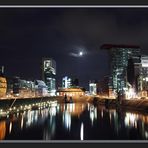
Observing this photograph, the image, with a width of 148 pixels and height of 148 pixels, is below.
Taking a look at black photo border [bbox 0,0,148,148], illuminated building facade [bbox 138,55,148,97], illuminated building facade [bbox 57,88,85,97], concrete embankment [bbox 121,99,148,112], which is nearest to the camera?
black photo border [bbox 0,0,148,148]

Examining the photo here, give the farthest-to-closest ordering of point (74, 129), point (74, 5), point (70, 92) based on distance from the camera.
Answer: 1. point (70, 92)
2. point (74, 129)
3. point (74, 5)

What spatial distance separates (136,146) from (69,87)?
56626 mm

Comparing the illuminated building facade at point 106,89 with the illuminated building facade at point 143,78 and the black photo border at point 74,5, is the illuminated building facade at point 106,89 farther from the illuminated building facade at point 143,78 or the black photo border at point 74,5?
the black photo border at point 74,5

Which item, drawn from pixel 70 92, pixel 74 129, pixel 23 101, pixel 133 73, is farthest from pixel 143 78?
pixel 70 92

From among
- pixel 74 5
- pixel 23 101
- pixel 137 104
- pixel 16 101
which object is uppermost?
pixel 74 5

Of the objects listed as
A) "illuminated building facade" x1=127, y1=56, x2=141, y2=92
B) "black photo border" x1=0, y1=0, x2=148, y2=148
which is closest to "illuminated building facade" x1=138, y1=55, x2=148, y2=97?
"illuminated building facade" x1=127, y1=56, x2=141, y2=92

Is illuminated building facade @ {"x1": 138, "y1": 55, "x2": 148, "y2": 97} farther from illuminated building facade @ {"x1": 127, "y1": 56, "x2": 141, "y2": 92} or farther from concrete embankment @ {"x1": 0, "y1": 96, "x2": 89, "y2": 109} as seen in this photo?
concrete embankment @ {"x1": 0, "y1": 96, "x2": 89, "y2": 109}

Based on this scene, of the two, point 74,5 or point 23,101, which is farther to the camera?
point 23,101

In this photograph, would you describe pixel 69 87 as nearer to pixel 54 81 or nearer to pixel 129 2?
pixel 54 81

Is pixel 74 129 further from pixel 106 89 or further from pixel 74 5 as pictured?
pixel 106 89

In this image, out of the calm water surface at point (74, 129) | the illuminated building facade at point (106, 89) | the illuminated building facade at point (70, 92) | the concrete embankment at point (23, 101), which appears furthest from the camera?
the illuminated building facade at point (70, 92)

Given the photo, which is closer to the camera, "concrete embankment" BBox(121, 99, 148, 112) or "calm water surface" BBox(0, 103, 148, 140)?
"calm water surface" BBox(0, 103, 148, 140)

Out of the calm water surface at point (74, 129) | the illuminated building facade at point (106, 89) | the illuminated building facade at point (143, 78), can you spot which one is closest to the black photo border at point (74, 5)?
the calm water surface at point (74, 129)

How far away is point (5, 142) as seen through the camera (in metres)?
7.33
